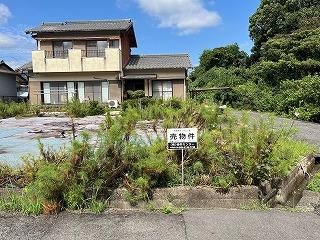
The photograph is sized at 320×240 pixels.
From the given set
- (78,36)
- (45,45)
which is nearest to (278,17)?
(78,36)

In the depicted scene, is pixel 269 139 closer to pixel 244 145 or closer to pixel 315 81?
pixel 244 145

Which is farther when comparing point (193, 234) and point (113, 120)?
point (113, 120)

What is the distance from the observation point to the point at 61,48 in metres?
24.2

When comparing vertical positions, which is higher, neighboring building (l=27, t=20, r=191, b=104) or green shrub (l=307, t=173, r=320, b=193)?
neighboring building (l=27, t=20, r=191, b=104)

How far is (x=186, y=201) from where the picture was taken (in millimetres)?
3686

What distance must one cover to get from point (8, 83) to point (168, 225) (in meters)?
30.8

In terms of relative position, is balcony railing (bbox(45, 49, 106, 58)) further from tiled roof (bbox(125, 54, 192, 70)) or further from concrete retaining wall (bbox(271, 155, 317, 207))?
concrete retaining wall (bbox(271, 155, 317, 207))

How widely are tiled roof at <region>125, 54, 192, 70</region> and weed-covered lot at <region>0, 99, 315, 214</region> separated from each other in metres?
19.7

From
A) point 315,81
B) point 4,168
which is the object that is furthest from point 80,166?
point 315,81

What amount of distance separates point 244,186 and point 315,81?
11864mm

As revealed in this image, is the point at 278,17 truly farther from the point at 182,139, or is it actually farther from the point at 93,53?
the point at 182,139

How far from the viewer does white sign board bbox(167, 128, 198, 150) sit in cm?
379

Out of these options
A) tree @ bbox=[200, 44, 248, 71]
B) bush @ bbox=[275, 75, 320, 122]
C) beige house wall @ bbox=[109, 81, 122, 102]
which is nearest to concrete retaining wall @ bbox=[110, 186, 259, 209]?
bush @ bbox=[275, 75, 320, 122]

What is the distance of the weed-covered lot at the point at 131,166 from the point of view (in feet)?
11.5
